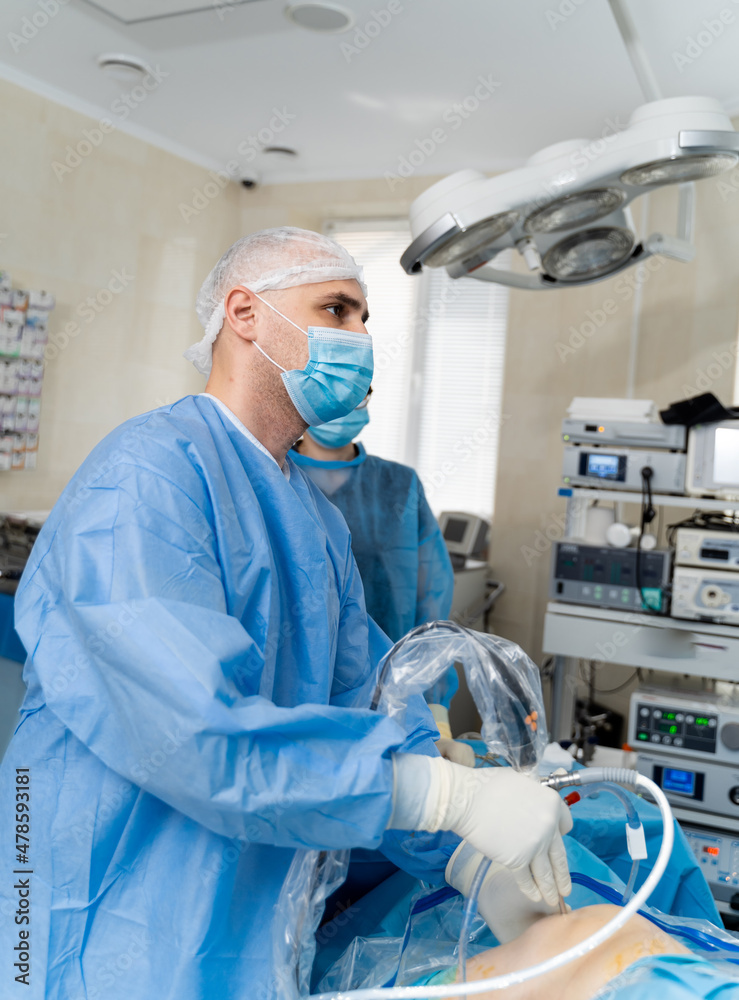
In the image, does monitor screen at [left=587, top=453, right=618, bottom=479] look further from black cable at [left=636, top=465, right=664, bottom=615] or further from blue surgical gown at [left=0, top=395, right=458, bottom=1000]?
blue surgical gown at [left=0, top=395, right=458, bottom=1000]

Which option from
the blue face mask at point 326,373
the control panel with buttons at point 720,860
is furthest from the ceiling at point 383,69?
the control panel with buttons at point 720,860

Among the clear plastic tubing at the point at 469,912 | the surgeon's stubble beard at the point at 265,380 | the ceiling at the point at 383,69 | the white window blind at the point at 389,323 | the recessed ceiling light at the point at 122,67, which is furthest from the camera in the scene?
the white window blind at the point at 389,323

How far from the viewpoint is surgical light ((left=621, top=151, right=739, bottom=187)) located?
171 centimetres

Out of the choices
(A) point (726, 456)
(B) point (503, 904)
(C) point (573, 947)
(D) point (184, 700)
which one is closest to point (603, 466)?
(A) point (726, 456)

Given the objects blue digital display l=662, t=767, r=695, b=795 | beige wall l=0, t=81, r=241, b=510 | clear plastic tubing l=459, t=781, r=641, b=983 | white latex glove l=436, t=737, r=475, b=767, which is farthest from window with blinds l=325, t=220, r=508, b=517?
clear plastic tubing l=459, t=781, r=641, b=983

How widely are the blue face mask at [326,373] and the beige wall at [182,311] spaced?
228cm

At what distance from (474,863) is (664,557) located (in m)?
1.46

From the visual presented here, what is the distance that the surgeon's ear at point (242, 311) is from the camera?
4.02 ft

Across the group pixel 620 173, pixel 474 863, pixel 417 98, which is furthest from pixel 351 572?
pixel 417 98

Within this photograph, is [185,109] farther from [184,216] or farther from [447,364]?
[447,364]

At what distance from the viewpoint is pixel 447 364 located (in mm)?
3998

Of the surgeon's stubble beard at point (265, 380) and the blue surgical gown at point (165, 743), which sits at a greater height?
the surgeon's stubble beard at point (265, 380)

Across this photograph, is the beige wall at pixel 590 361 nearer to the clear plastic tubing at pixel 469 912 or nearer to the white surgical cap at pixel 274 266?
the white surgical cap at pixel 274 266

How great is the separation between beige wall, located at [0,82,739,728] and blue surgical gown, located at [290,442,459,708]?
139cm
